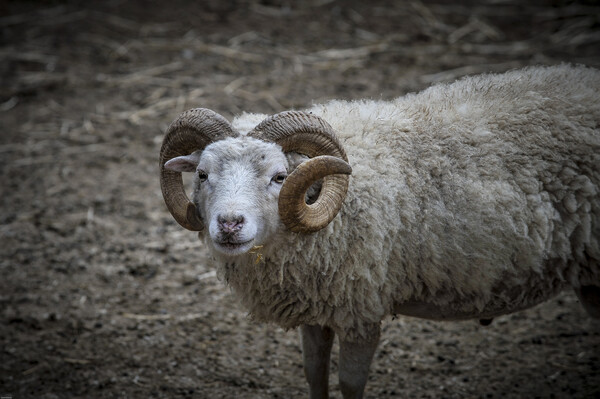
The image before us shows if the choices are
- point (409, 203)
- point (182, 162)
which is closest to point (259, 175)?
point (182, 162)

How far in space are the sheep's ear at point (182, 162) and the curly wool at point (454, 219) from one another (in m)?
0.40

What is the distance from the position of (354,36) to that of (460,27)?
1.81 meters

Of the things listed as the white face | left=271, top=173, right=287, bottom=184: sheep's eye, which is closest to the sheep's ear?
the white face

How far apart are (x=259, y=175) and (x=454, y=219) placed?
1184 mm

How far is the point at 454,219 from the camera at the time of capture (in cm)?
351

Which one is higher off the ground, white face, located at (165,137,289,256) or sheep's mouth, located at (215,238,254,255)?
white face, located at (165,137,289,256)

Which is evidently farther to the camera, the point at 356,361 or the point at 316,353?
the point at 316,353

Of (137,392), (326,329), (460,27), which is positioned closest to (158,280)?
(137,392)

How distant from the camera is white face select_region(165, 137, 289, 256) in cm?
319

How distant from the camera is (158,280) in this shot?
18.2 feet

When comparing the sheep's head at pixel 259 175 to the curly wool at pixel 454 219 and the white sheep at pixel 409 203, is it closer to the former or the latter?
the white sheep at pixel 409 203

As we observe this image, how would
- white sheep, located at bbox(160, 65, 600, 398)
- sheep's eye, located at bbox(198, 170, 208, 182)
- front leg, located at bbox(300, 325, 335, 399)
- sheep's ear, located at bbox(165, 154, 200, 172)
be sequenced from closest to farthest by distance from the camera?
white sheep, located at bbox(160, 65, 600, 398), sheep's eye, located at bbox(198, 170, 208, 182), sheep's ear, located at bbox(165, 154, 200, 172), front leg, located at bbox(300, 325, 335, 399)

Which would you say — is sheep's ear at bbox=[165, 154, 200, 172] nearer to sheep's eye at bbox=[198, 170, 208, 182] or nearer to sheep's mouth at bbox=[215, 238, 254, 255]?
sheep's eye at bbox=[198, 170, 208, 182]

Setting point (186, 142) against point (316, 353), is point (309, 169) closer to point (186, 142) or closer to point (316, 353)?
point (186, 142)
